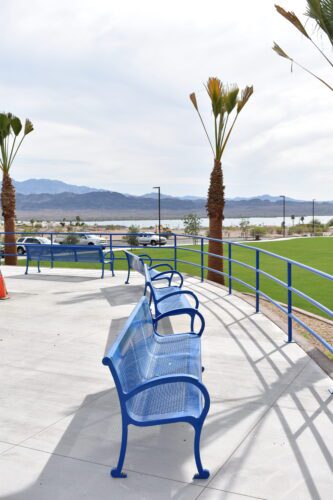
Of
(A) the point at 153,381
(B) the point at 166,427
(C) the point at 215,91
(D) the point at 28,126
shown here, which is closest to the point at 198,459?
(A) the point at 153,381

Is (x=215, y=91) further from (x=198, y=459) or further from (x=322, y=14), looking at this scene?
(x=198, y=459)

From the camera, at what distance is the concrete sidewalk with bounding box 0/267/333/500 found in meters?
3.13

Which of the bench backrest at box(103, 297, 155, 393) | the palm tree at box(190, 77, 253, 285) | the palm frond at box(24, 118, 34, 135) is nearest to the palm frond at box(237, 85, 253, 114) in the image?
the palm tree at box(190, 77, 253, 285)

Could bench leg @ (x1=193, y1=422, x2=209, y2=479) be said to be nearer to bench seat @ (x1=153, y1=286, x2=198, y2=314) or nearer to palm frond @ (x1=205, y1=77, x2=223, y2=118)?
bench seat @ (x1=153, y1=286, x2=198, y2=314)

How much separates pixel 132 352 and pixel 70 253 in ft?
29.7

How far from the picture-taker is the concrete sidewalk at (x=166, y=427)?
3.13 m

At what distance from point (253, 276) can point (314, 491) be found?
1450 cm

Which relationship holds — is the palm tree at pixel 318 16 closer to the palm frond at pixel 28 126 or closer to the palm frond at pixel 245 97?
the palm frond at pixel 245 97

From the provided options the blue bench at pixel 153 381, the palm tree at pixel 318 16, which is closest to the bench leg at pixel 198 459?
the blue bench at pixel 153 381

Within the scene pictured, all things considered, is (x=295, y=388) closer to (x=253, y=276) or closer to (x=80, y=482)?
(x=80, y=482)

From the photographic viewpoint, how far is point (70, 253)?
492 inches

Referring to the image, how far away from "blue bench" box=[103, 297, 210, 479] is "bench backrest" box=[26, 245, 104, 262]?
Answer: 7753mm

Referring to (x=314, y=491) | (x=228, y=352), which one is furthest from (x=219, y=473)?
(x=228, y=352)

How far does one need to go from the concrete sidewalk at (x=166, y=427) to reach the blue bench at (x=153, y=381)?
22 centimetres
